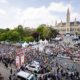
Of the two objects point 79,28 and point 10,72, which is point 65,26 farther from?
point 10,72

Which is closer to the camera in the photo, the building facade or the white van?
the white van

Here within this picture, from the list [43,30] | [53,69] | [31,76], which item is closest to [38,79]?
[31,76]

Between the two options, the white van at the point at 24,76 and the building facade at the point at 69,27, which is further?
the building facade at the point at 69,27

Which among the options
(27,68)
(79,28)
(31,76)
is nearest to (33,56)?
(27,68)

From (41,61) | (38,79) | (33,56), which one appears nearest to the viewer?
(38,79)

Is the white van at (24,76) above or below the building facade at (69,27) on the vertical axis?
below

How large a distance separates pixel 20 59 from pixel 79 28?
310 ft

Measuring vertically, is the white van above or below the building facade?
below

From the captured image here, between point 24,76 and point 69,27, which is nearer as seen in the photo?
point 24,76

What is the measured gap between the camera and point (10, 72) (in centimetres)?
2364

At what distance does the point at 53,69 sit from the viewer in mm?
22938

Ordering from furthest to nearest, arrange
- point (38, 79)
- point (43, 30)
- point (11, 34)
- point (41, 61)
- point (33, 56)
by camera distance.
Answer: point (43, 30) → point (11, 34) → point (33, 56) → point (41, 61) → point (38, 79)

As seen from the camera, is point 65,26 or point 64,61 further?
point 65,26

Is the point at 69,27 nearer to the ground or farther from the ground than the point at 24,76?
farther from the ground
